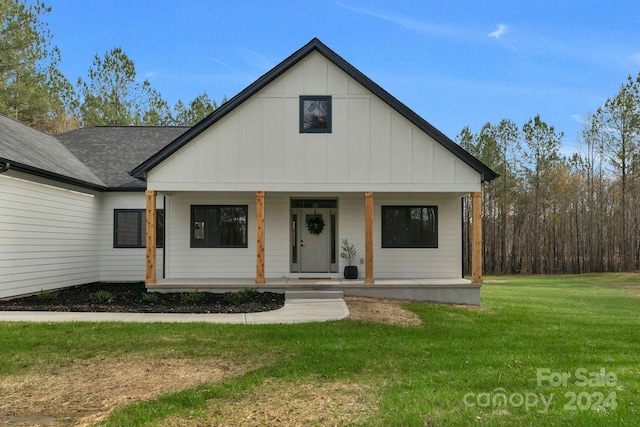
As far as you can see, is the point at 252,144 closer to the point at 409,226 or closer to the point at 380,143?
the point at 380,143

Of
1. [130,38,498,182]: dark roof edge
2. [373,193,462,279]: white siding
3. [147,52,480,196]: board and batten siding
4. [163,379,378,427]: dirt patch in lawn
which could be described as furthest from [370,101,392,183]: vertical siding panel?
[163,379,378,427]: dirt patch in lawn

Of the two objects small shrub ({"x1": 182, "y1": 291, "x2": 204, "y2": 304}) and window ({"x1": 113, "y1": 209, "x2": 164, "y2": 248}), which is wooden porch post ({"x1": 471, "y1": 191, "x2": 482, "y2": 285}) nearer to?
small shrub ({"x1": 182, "y1": 291, "x2": 204, "y2": 304})

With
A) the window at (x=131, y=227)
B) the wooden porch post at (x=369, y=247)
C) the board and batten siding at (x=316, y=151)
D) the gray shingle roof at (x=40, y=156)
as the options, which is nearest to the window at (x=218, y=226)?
the window at (x=131, y=227)

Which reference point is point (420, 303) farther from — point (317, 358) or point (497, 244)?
point (497, 244)

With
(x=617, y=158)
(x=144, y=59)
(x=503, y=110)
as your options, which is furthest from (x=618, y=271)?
(x=144, y=59)

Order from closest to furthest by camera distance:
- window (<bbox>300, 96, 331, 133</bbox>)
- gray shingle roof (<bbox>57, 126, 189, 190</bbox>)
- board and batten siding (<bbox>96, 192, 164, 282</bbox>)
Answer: window (<bbox>300, 96, 331, 133</bbox>)
board and batten siding (<bbox>96, 192, 164, 282</bbox>)
gray shingle roof (<bbox>57, 126, 189, 190</bbox>)

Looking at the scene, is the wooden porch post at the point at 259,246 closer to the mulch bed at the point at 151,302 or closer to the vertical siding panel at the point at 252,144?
the mulch bed at the point at 151,302

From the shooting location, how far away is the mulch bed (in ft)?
33.9

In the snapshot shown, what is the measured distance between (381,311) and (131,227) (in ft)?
30.1

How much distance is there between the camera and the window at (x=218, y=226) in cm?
1441

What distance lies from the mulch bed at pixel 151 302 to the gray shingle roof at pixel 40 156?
3.04 metres

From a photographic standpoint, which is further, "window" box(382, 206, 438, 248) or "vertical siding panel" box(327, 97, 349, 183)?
"window" box(382, 206, 438, 248)

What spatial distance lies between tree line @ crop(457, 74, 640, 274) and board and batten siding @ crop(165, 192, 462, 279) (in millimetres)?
18992

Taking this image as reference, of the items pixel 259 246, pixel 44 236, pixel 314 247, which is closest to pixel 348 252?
pixel 314 247
